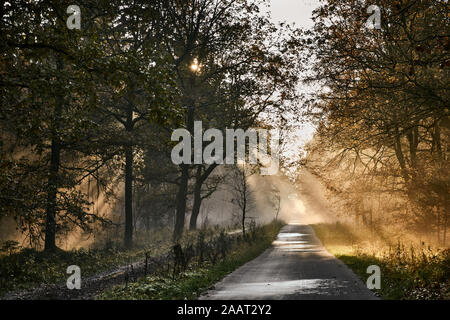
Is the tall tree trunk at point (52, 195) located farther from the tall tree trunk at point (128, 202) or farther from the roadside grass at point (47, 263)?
the tall tree trunk at point (128, 202)

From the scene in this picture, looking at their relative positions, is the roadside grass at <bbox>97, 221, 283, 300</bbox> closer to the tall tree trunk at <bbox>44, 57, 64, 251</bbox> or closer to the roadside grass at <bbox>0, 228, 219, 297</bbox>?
the roadside grass at <bbox>0, 228, 219, 297</bbox>

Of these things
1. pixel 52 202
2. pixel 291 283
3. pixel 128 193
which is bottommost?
pixel 291 283

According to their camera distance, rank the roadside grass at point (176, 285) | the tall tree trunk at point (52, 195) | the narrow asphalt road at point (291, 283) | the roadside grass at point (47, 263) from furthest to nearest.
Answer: the tall tree trunk at point (52, 195), the roadside grass at point (47, 263), the roadside grass at point (176, 285), the narrow asphalt road at point (291, 283)

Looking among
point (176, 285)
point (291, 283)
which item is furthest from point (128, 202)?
point (291, 283)

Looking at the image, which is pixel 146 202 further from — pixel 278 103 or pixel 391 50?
pixel 391 50

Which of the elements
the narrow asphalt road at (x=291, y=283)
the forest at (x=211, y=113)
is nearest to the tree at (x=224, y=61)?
the forest at (x=211, y=113)

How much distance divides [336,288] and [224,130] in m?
20.9

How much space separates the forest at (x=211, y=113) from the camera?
37.6 ft

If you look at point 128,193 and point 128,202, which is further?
point 128,202

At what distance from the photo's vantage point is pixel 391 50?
13.8 meters

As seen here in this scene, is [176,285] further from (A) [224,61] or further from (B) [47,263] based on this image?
(A) [224,61]

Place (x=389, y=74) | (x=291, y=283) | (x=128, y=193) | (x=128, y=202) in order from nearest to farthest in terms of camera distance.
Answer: (x=291, y=283)
(x=389, y=74)
(x=128, y=193)
(x=128, y=202)

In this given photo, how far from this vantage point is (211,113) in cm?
3059

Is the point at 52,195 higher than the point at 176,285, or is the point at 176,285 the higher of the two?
the point at 52,195
